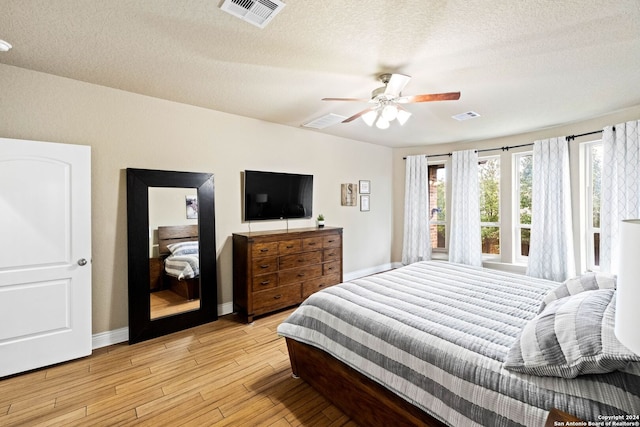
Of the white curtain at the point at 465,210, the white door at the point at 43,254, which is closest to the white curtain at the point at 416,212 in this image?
the white curtain at the point at 465,210

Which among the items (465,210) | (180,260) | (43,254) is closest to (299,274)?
(180,260)

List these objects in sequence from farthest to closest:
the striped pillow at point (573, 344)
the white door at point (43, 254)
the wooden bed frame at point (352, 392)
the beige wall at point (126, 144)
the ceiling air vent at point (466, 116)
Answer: the ceiling air vent at point (466, 116) < the beige wall at point (126, 144) < the white door at point (43, 254) < the wooden bed frame at point (352, 392) < the striped pillow at point (573, 344)

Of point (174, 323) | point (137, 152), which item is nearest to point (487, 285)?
point (174, 323)

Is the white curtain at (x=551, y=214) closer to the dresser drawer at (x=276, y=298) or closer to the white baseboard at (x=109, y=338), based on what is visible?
the dresser drawer at (x=276, y=298)

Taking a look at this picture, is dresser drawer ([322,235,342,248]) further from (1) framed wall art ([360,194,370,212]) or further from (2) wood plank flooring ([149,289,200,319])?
(2) wood plank flooring ([149,289,200,319])

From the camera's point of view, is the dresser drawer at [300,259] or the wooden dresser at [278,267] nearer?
the wooden dresser at [278,267]

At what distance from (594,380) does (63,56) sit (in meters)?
3.87

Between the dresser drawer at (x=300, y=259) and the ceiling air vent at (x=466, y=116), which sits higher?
the ceiling air vent at (x=466, y=116)

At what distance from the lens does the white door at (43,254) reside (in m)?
2.44

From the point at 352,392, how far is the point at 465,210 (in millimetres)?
4230

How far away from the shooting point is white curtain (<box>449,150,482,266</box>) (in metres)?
5.12

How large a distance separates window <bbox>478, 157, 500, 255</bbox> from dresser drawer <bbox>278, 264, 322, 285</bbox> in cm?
322

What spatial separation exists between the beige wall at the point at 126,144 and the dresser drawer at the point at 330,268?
763 mm

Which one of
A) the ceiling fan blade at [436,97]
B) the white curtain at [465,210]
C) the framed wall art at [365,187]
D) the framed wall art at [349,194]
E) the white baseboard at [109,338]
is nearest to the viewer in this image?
the ceiling fan blade at [436,97]
